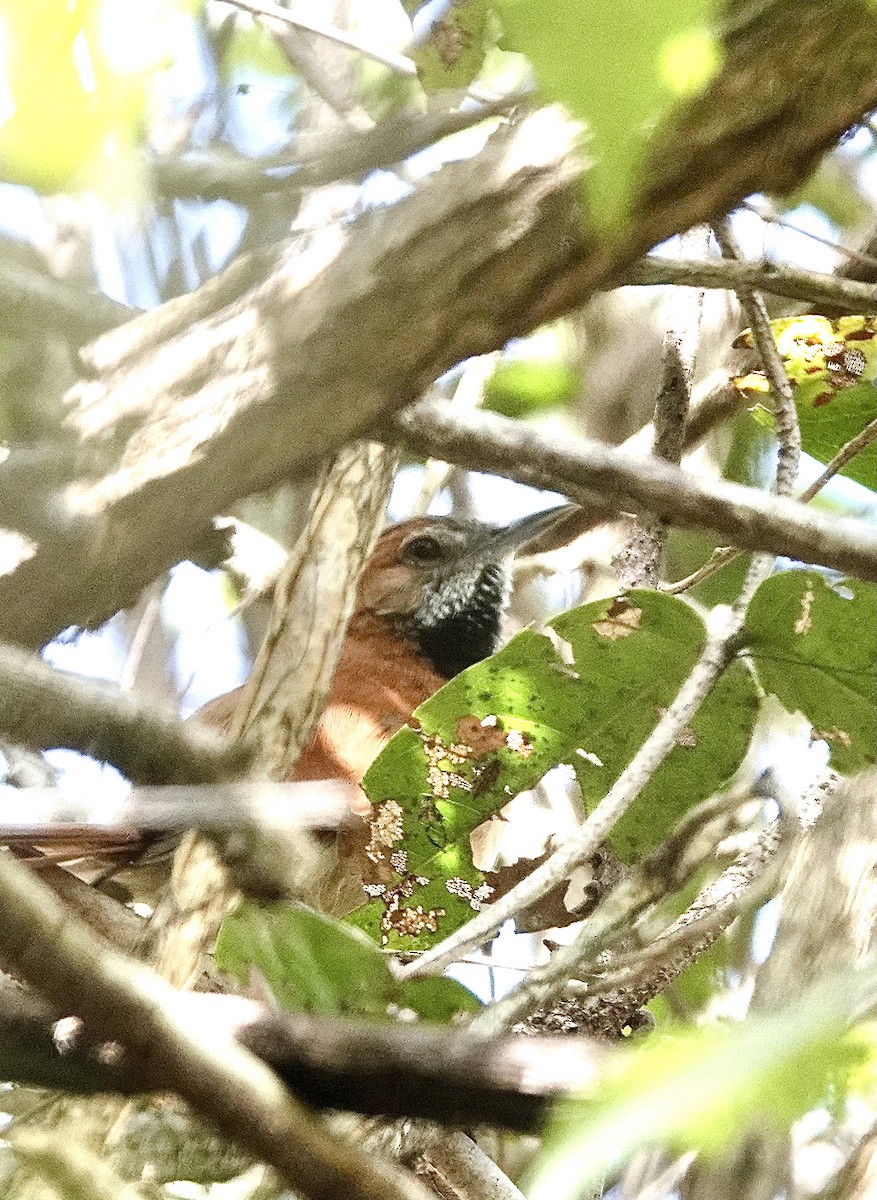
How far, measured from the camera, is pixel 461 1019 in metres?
1.64

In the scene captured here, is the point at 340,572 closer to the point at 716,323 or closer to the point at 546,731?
the point at 546,731

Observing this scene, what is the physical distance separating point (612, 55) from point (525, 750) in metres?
1.54

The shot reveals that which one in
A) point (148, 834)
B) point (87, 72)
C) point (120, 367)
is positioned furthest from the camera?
point (148, 834)

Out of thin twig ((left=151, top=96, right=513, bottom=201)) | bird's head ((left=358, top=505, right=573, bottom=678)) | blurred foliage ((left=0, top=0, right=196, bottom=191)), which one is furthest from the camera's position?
bird's head ((left=358, top=505, right=573, bottom=678))

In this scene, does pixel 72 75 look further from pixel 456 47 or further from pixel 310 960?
pixel 456 47

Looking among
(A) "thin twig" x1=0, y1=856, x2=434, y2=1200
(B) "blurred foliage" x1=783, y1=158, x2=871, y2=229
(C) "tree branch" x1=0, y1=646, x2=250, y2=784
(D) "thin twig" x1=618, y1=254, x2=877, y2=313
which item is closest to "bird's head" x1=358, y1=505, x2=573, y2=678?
(B) "blurred foliage" x1=783, y1=158, x2=871, y2=229

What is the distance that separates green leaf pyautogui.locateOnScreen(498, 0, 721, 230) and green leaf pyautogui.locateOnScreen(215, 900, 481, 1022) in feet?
3.22

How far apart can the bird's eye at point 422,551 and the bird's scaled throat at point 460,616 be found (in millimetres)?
65

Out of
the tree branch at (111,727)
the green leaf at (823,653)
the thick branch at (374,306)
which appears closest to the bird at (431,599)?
the green leaf at (823,653)

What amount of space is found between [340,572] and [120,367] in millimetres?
952

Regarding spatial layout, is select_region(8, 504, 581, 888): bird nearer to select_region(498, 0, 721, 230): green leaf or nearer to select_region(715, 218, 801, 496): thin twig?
select_region(715, 218, 801, 496): thin twig

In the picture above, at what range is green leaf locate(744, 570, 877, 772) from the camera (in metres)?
1.84

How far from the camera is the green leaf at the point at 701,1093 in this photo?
487 mm

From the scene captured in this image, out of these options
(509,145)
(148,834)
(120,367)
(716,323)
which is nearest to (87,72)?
(120,367)
